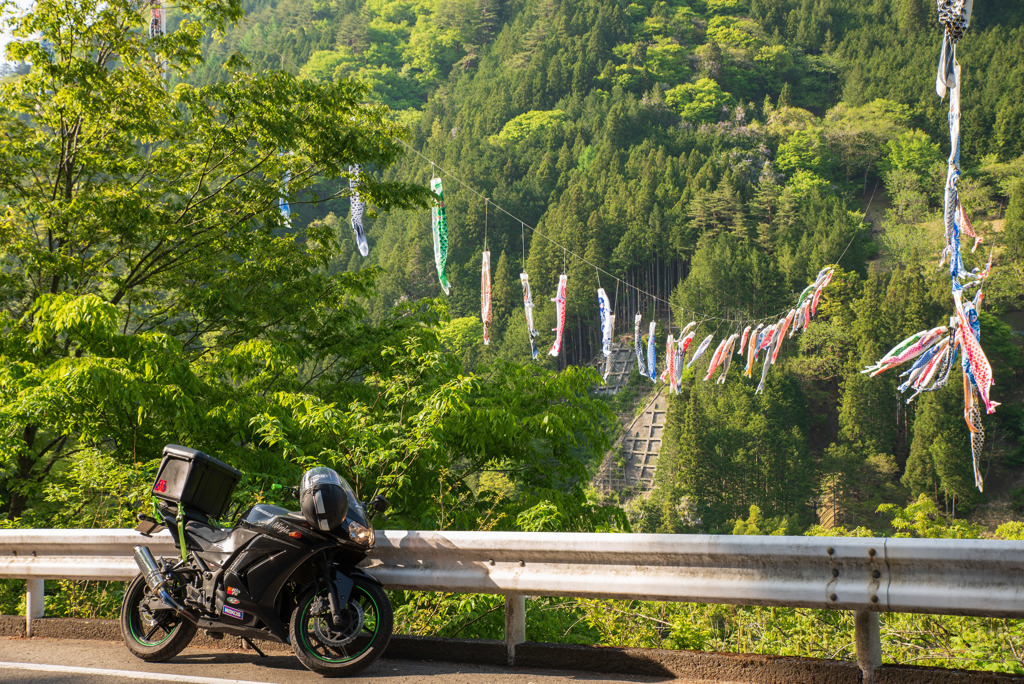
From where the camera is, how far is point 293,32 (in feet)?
339

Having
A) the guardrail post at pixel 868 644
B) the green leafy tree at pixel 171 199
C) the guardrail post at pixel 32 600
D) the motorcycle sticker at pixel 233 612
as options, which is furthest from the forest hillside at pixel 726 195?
the guardrail post at pixel 868 644

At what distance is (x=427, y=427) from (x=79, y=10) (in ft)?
15.6

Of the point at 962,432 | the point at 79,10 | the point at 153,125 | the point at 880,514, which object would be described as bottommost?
the point at 880,514

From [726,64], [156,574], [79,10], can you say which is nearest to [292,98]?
[79,10]

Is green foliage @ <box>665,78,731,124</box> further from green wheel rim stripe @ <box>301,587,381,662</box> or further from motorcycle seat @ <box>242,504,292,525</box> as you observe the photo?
green wheel rim stripe @ <box>301,587,381,662</box>

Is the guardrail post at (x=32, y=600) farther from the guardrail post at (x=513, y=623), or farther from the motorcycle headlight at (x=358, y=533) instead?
the guardrail post at (x=513, y=623)

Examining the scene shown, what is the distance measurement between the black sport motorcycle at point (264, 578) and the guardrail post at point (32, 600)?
73cm

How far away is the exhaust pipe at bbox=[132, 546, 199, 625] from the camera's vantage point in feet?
10.2

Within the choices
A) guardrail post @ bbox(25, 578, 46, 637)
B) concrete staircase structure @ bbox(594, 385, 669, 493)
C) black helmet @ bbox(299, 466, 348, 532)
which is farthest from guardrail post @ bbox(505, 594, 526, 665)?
concrete staircase structure @ bbox(594, 385, 669, 493)

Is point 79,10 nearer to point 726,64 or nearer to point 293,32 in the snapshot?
point 726,64

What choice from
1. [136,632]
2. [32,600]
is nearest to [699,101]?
[32,600]

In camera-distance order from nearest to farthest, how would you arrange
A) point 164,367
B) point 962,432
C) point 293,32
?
point 164,367 < point 962,432 < point 293,32

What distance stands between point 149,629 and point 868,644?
2.57m

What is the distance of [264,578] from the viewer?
9.73 feet
